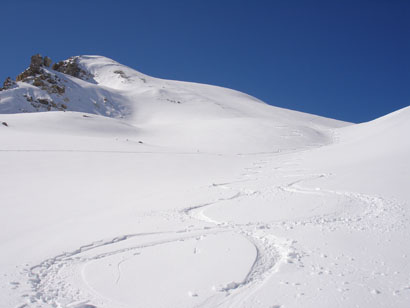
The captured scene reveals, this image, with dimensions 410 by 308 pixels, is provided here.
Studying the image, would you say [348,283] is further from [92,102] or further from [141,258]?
[92,102]

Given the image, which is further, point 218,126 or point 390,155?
point 218,126

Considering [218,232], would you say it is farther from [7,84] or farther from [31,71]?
[31,71]

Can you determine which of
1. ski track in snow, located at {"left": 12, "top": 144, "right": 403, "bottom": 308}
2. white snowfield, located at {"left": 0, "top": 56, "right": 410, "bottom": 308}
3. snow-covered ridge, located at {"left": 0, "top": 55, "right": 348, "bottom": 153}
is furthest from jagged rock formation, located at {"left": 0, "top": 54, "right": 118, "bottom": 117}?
ski track in snow, located at {"left": 12, "top": 144, "right": 403, "bottom": 308}

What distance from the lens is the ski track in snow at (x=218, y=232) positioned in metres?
2.79

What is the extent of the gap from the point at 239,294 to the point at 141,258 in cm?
139

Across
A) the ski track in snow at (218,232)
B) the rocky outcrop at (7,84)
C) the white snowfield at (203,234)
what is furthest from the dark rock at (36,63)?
the ski track in snow at (218,232)

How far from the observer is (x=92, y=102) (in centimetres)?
4897

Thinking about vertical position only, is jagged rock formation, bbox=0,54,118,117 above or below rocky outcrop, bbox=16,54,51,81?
below

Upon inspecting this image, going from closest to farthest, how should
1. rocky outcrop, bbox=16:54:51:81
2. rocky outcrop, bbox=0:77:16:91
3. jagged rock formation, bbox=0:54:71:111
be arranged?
rocky outcrop, bbox=0:77:16:91, jagged rock formation, bbox=0:54:71:111, rocky outcrop, bbox=16:54:51:81

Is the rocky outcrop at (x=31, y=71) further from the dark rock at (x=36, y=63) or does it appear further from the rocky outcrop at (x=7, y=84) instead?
the rocky outcrop at (x=7, y=84)

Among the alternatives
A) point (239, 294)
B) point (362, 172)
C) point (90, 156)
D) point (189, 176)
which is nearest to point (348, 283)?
point (239, 294)

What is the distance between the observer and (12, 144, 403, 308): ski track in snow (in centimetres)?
279

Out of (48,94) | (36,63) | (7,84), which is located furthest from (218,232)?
(36,63)

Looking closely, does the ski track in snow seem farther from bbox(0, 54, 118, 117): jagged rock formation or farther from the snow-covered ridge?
bbox(0, 54, 118, 117): jagged rock formation
